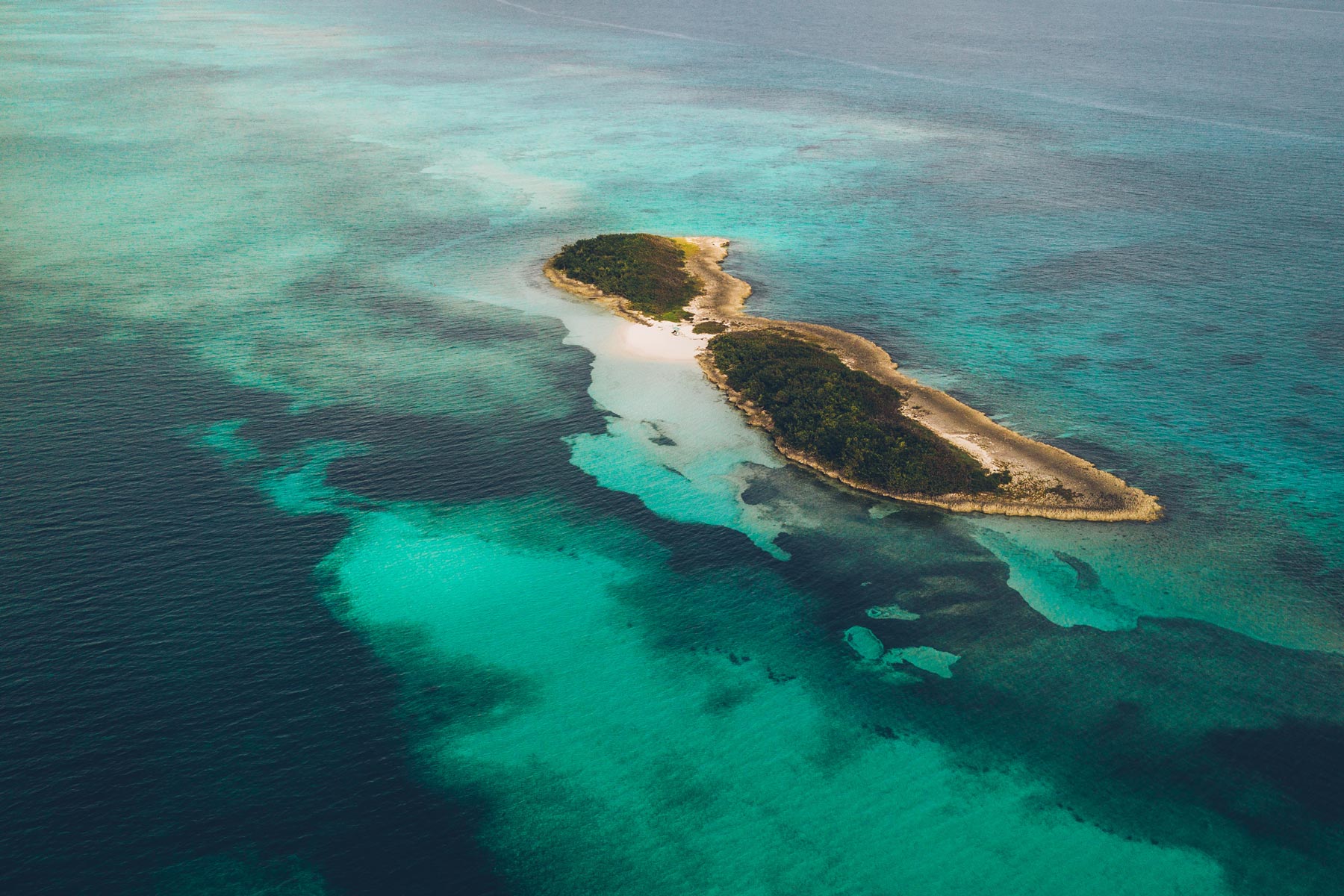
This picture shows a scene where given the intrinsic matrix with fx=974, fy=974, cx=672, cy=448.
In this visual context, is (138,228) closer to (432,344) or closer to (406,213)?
(406,213)

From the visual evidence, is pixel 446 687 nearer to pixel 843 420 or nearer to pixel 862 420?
pixel 843 420

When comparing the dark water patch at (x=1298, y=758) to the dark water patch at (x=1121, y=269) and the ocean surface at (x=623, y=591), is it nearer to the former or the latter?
the ocean surface at (x=623, y=591)

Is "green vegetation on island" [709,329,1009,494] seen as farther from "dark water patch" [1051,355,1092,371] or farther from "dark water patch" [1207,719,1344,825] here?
"dark water patch" [1207,719,1344,825]

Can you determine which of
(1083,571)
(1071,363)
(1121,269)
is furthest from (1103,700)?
(1121,269)

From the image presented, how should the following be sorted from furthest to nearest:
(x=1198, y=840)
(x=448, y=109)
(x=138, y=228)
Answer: (x=448, y=109)
(x=138, y=228)
(x=1198, y=840)

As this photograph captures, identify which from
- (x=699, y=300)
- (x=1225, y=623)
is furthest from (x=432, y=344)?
(x=1225, y=623)

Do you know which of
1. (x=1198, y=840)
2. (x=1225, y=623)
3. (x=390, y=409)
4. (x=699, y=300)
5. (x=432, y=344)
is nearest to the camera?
(x=1198, y=840)

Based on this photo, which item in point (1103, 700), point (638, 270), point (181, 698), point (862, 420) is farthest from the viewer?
point (638, 270)
